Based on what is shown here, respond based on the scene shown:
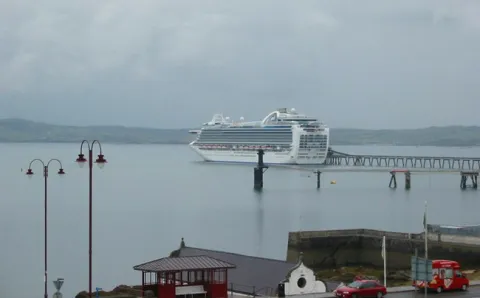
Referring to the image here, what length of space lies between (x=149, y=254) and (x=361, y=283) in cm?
2505

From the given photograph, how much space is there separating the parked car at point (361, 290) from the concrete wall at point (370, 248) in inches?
517

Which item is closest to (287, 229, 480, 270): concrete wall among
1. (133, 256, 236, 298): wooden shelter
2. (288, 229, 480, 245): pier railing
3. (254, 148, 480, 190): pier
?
(288, 229, 480, 245): pier railing

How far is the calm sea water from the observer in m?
41.3

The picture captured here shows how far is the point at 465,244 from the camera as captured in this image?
3256 cm

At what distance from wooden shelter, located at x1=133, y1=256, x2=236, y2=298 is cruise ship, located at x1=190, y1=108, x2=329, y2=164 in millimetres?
113263

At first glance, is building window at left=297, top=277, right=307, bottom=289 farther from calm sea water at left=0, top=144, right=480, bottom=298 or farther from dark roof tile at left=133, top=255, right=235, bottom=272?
calm sea water at left=0, top=144, right=480, bottom=298

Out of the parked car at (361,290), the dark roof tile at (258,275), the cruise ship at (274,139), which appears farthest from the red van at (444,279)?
the cruise ship at (274,139)

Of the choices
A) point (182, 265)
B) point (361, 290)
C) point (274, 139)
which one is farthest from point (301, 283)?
point (274, 139)

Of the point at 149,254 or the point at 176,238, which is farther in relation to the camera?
the point at 176,238

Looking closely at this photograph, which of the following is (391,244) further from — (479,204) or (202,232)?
(479,204)

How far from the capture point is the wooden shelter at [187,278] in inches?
747

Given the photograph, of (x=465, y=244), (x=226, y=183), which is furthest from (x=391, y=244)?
(x=226, y=183)

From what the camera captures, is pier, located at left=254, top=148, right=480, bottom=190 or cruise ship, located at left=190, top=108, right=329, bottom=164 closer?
pier, located at left=254, top=148, right=480, bottom=190

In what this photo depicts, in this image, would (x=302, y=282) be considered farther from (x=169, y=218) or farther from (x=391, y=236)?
(x=169, y=218)
